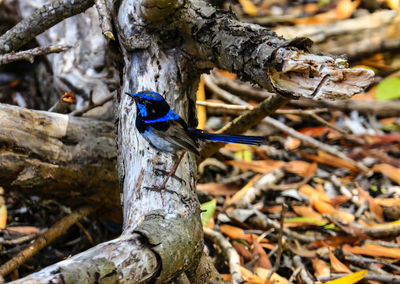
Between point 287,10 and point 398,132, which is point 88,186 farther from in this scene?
point 287,10

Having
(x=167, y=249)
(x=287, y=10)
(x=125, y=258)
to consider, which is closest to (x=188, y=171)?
(x=167, y=249)

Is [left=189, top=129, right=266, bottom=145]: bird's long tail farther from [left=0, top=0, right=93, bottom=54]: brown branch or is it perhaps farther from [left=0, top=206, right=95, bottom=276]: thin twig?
[left=0, top=0, right=93, bottom=54]: brown branch

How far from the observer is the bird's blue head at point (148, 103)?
116 inches

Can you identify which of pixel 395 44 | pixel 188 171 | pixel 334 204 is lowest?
pixel 334 204

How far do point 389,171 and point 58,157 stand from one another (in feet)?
11.3

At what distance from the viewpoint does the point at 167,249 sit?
6.98 feet

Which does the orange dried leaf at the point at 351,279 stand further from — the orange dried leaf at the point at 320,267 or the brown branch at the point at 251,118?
the brown branch at the point at 251,118

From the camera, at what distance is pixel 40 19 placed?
3.61 metres

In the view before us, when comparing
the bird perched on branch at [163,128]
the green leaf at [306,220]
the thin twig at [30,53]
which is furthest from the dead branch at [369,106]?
the thin twig at [30,53]

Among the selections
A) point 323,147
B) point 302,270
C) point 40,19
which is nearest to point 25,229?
point 40,19

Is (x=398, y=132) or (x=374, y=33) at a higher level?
(x=374, y=33)

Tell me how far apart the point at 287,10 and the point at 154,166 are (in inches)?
224

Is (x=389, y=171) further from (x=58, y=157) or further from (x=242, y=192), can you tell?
(x=58, y=157)

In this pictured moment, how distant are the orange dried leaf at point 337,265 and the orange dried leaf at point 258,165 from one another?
1.42 meters
